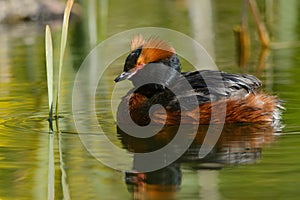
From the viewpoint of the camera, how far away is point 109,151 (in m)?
6.03

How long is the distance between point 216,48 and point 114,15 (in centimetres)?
388

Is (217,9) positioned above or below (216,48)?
above

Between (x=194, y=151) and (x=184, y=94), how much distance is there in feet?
3.27

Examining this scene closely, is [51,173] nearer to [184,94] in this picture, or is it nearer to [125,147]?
[125,147]

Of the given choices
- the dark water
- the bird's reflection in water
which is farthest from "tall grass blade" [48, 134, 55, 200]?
the bird's reflection in water

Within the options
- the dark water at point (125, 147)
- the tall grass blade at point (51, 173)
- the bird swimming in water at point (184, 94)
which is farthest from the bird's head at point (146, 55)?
the tall grass blade at point (51, 173)

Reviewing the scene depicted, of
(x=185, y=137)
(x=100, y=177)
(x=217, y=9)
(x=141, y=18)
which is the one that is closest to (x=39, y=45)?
(x=141, y=18)

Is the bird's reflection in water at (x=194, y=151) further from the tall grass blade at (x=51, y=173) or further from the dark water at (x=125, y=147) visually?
the tall grass blade at (x=51, y=173)

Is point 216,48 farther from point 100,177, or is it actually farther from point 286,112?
point 100,177

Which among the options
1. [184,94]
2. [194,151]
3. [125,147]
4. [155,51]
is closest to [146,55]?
[155,51]

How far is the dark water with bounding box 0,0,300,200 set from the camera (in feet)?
16.2

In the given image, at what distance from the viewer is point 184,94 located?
686 cm

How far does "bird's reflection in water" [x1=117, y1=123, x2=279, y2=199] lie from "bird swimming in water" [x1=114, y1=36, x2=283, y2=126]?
88 millimetres

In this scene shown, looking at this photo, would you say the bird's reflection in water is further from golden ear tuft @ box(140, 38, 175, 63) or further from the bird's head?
golden ear tuft @ box(140, 38, 175, 63)
